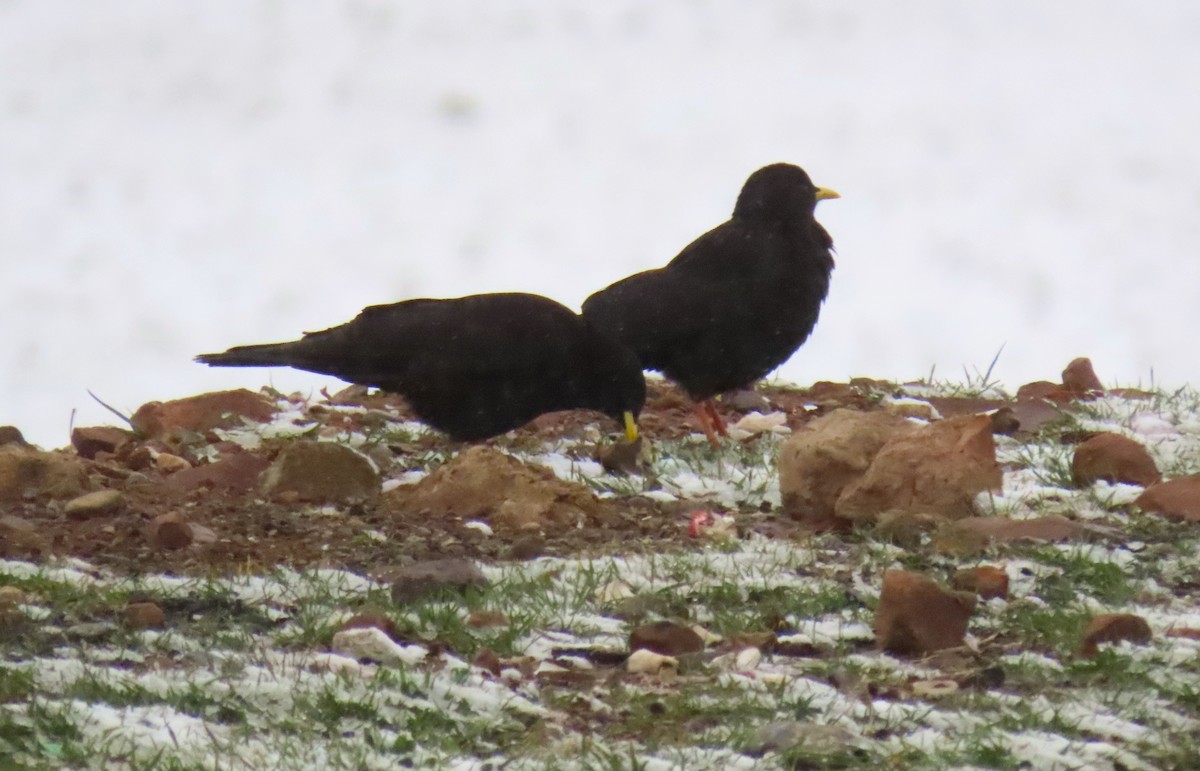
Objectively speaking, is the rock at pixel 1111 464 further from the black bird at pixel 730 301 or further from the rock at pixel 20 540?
the rock at pixel 20 540

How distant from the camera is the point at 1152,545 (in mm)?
4855

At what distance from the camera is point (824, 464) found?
5324 millimetres

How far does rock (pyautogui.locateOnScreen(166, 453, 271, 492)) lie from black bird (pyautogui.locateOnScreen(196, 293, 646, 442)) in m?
0.84

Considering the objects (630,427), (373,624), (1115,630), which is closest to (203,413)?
(630,427)

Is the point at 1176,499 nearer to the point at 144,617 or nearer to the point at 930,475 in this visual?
the point at 930,475

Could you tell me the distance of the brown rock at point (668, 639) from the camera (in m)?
3.89

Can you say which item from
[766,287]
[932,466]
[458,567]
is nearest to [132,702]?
[458,567]

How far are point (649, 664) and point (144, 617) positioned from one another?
117 cm

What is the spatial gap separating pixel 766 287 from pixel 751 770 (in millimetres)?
4548

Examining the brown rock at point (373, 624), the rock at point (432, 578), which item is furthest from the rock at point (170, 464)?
the brown rock at point (373, 624)

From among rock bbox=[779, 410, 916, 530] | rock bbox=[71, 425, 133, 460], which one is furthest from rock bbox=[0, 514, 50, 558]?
rock bbox=[779, 410, 916, 530]

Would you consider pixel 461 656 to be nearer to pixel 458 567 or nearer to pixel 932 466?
pixel 458 567

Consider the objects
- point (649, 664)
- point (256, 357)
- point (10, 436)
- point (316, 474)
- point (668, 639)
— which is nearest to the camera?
point (649, 664)

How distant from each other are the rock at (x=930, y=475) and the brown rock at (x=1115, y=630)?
50.0 inches
